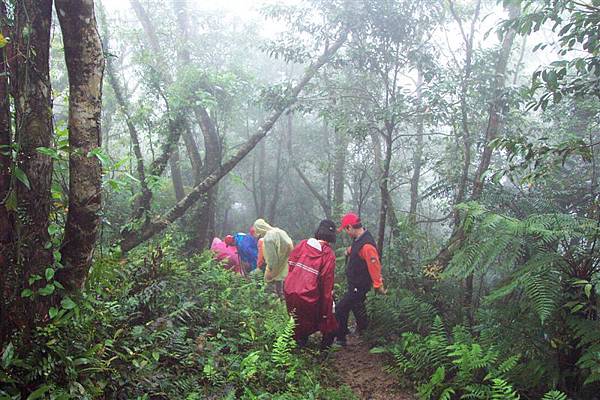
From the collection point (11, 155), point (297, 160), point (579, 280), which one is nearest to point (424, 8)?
point (579, 280)

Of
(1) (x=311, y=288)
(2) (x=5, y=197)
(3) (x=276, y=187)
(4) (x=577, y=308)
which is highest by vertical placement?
(2) (x=5, y=197)

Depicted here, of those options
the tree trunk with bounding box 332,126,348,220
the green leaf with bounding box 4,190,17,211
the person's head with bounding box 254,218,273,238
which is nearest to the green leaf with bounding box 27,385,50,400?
the green leaf with bounding box 4,190,17,211

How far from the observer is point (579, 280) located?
379 cm

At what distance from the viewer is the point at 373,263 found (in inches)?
241

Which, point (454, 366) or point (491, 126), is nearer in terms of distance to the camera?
point (454, 366)

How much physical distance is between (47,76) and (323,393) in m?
3.98

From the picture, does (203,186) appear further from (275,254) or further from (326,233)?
(326,233)

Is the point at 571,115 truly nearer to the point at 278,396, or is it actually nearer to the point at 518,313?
the point at 518,313

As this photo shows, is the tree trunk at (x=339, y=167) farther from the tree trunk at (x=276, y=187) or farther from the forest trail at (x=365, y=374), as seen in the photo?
the forest trail at (x=365, y=374)

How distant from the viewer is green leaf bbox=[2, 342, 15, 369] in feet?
8.88

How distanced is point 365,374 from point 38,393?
4.07 meters

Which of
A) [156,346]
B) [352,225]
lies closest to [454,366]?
[352,225]

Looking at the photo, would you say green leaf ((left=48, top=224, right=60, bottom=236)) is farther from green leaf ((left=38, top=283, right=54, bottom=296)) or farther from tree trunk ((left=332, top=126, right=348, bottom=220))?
tree trunk ((left=332, top=126, right=348, bottom=220))

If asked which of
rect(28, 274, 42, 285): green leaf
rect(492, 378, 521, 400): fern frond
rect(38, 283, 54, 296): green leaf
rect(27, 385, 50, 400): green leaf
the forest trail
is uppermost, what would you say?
rect(28, 274, 42, 285): green leaf
